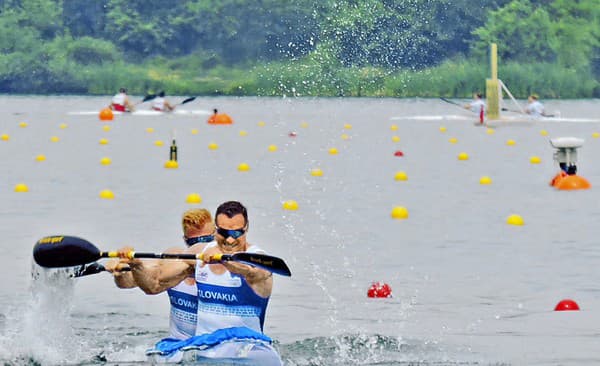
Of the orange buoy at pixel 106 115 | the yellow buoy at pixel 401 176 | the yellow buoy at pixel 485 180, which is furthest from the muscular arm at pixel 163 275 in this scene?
the orange buoy at pixel 106 115

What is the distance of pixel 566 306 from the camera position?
40.5 feet

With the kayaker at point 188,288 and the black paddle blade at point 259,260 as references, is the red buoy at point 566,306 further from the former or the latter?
the black paddle blade at point 259,260

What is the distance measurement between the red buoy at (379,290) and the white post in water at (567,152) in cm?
835

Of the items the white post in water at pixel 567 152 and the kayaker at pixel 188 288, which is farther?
the white post in water at pixel 567 152

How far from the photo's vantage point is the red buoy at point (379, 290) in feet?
43.2

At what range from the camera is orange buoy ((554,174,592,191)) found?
872 inches

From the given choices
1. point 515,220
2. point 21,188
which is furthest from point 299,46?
point 515,220

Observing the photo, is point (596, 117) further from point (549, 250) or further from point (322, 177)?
point (549, 250)

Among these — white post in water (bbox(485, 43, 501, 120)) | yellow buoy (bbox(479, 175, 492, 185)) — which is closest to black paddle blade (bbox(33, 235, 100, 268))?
yellow buoy (bbox(479, 175, 492, 185))

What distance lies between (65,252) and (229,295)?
1.08 metres

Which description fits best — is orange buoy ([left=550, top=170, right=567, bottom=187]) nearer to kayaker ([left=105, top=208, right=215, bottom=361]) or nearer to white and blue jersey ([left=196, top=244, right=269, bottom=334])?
kayaker ([left=105, top=208, right=215, bottom=361])

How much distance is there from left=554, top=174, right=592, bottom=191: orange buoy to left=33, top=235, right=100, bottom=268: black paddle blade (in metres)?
13.5

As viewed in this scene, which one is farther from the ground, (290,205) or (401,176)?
(290,205)

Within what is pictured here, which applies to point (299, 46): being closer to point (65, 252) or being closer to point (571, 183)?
point (571, 183)
